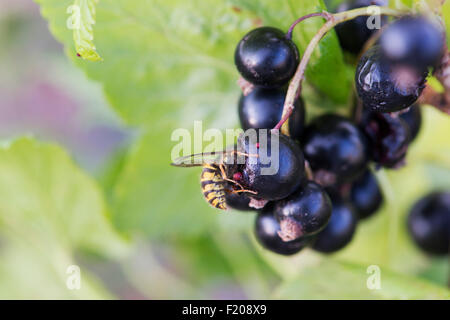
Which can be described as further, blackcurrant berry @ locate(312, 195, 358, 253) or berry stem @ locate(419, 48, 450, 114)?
blackcurrant berry @ locate(312, 195, 358, 253)

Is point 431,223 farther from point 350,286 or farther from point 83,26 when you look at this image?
point 83,26

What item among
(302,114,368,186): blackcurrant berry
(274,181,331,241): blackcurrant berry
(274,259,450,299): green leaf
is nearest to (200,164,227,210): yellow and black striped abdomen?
(274,181,331,241): blackcurrant berry

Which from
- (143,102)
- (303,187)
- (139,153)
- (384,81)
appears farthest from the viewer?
(139,153)

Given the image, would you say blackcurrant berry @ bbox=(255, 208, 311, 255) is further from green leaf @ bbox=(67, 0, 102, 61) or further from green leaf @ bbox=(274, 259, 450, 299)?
green leaf @ bbox=(67, 0, 102, 61)

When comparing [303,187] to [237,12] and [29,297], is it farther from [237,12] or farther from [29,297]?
[29,297]

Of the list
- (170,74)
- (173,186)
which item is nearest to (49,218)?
(173,186)

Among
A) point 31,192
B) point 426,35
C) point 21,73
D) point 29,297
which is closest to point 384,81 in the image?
point 426,35

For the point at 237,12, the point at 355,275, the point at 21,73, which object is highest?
the point at 21,73
